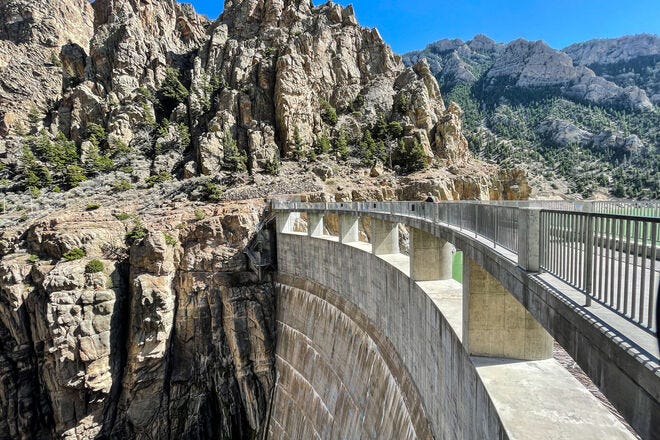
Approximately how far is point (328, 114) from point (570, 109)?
95.1 metres

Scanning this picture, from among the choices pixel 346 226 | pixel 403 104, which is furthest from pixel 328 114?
pixel 346 226

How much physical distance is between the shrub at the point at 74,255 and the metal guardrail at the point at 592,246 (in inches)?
985

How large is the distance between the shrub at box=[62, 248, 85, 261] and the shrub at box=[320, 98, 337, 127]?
30.6 meters

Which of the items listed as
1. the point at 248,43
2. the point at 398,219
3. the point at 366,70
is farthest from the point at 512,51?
the point at 398,219

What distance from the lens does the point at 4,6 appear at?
177 ft

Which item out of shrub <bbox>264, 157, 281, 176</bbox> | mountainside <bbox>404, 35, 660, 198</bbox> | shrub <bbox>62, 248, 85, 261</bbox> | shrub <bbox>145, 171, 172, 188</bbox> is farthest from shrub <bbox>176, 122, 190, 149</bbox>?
mountainside <bbox>404, 35, 660, 198</bbox>

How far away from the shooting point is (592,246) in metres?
3.08

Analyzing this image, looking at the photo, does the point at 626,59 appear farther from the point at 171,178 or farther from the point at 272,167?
the point at 171,178

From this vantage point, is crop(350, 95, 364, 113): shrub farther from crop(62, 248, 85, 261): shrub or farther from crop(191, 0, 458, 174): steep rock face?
crop(62, 248, 85, 261): shrub

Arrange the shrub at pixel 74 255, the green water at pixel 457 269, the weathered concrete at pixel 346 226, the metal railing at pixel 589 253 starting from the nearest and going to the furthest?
the metal railing at pixel 589 253 < the weathered concrete at pixel 346 226 < the green water at pixel 457 269 < the shrub at pixel 74 255

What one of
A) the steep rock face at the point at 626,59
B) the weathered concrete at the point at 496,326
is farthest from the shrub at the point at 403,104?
the steep rock face at the point at 626,59

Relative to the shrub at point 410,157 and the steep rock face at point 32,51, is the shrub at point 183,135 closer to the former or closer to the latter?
the steep rock face at point 32,51

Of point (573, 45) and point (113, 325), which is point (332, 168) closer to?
point (113, 325)

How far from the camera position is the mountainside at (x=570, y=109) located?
69.8 metres
